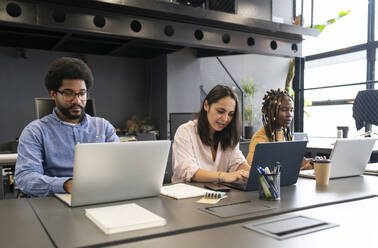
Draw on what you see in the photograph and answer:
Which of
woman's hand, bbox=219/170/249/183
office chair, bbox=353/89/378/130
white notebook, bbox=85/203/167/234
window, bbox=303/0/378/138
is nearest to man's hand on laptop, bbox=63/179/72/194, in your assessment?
white notebook, bbox=85/203/167/234

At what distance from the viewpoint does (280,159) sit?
4.76 feet

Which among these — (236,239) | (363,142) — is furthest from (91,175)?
(363,142)

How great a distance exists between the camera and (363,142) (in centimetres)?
176

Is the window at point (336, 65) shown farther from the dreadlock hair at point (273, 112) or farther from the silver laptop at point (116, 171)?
the silver laptop at point (116, 171)

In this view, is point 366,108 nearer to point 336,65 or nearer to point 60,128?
point 60,128

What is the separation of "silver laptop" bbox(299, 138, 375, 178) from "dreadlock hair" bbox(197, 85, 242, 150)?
1.48ft

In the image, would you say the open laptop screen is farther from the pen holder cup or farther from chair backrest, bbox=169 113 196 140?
chair backrest, bbox=169 113 196 140

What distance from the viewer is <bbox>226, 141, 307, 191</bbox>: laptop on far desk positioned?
1.38m

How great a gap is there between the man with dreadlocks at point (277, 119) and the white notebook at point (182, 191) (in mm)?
752

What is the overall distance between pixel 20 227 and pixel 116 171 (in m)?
0.34

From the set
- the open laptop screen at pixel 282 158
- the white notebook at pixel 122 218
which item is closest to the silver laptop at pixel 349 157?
the open laptop screen at pixel 282 158

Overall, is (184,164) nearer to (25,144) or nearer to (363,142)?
(25,144)

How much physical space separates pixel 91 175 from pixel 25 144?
610 millimetres

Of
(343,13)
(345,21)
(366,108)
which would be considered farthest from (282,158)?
(345,21)
